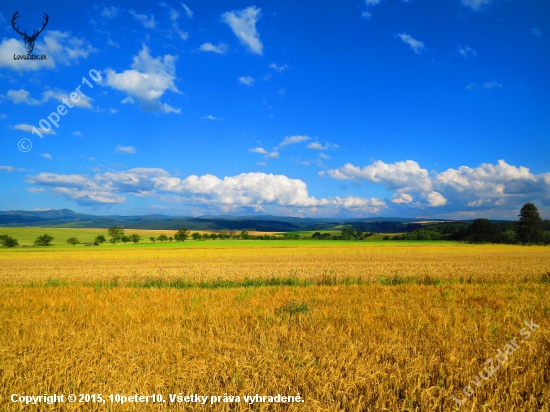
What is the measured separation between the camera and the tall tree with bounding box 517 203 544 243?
79.6 meters

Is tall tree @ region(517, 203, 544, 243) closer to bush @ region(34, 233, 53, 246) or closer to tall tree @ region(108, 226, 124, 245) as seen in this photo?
tall tree @ region(108, 226, 124, 245)

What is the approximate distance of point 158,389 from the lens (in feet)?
13.7

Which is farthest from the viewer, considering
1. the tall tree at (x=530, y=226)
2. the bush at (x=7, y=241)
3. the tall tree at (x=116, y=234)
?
the tall tree at (x=116, y=234)

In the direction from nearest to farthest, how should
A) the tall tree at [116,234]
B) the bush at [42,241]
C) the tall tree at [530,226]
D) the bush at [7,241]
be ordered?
1. the tall tree at [530,226]
2. the bush at [7,241]
3. the bush at [42,241]
4. the tall tree at [116,234]

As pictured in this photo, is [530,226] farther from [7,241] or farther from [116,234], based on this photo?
[7,241]

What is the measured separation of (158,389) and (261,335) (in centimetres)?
252

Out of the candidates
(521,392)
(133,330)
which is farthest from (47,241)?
(521,392)

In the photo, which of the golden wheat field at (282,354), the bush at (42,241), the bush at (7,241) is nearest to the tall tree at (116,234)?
the bush at (42,241)

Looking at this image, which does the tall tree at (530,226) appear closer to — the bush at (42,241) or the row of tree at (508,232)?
the row of tree at (508,232)

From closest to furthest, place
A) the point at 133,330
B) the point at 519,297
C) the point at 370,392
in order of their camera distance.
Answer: the point at 370,392 → the point at 133,330 → the point at 519,297

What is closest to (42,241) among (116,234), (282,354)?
(116,234)

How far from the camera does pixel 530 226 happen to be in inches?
3177

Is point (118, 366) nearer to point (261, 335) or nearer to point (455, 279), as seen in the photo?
point (261, 335)

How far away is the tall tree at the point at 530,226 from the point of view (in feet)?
261
